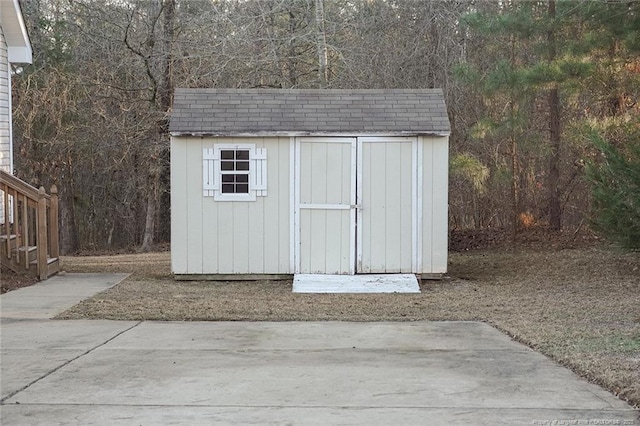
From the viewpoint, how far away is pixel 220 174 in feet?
39.9

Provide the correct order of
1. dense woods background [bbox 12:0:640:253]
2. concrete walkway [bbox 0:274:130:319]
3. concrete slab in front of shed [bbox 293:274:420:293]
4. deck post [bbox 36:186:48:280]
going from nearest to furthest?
concrete walkway [bbox 0:274:130:319] → concrete slab in front of shed [bbox 293:274:420:293] → deck post [bbox 36:186:48:280] → dense woods background [bbox 12:0:640:253]

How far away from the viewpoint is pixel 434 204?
12.2 m

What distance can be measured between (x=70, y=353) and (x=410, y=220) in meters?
6.61

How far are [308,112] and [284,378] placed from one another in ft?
23.6

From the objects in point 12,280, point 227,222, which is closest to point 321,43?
point 227,222

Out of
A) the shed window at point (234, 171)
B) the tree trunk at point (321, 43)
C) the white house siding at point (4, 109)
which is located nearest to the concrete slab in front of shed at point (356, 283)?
the shed window at point (234, 171)

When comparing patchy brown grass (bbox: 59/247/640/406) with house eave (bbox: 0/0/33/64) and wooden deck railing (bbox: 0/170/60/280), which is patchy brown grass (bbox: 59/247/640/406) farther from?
house eave (bbox: 0/0/33/64)

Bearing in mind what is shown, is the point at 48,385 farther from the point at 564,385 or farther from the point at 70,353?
the point at 564,385

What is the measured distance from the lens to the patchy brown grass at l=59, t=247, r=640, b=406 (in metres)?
6.68

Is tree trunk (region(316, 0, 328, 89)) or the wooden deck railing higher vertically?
tree trunk (region(316, 0, 328, 89))

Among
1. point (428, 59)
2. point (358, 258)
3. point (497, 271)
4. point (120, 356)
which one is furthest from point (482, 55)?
point (120, 356)

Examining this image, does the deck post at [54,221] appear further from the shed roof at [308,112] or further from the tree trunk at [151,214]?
the tree trunk at [151,214]

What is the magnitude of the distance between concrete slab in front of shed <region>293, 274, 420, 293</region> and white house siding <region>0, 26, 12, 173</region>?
5.75m

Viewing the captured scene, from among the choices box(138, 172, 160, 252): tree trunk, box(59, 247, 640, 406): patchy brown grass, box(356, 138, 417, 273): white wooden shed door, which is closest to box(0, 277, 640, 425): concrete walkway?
box(59, 247, 640, 406): patchy brown grass
